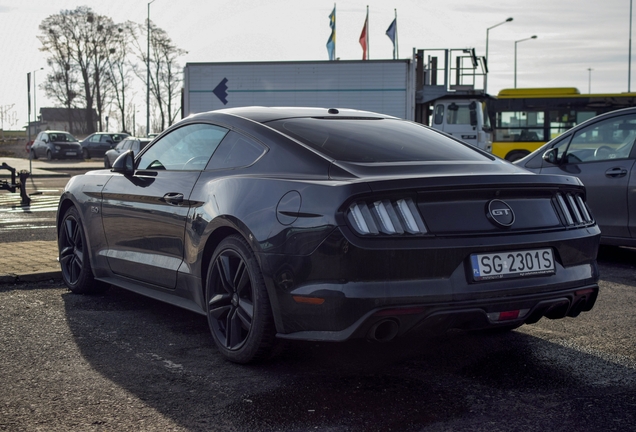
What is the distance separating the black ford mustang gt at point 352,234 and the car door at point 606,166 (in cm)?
348

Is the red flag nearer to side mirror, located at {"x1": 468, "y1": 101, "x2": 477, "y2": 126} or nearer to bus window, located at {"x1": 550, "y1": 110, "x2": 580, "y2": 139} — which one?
bus window, located at {"x1": 550, "y1": 110, "x2": 580, "y2": 139}

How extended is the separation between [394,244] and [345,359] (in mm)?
988

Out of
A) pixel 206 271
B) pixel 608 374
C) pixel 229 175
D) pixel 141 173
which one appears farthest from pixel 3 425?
pixel 608 374

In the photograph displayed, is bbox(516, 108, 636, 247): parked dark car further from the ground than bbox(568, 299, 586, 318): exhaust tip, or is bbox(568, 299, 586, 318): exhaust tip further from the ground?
bbox(516, 108, 636, 247): parked dark car

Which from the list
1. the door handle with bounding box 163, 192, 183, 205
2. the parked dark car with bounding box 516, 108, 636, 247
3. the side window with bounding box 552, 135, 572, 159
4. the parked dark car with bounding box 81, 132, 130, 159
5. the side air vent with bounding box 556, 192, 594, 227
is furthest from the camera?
the parked dark car with bounding box 81, 132, 130, 159

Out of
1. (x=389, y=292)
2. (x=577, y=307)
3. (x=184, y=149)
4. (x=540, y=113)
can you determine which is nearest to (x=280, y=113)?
(x=184, y=149)

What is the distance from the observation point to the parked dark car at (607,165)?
776 cm

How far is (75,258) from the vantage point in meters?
6.31

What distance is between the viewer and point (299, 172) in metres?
4.09

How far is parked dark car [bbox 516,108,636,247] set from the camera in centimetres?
776

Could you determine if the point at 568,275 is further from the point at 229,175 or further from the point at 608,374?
the point at 229,175

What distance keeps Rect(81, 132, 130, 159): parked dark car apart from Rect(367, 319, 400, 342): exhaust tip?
151 ft

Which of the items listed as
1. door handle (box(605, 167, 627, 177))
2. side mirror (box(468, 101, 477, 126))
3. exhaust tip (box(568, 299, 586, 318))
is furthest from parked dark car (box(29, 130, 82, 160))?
exhaust tip (box(568, 299, 586, 318))

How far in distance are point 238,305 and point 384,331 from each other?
0.89 meters
